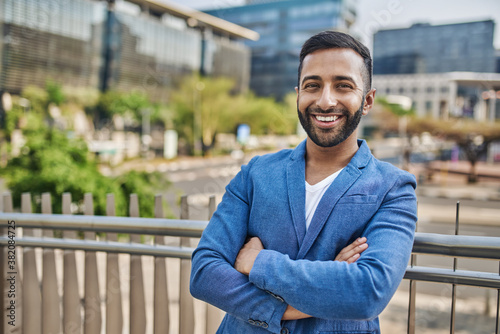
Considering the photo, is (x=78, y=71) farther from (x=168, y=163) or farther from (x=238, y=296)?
(x=238, y=296)

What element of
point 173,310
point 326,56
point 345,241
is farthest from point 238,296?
point 173,310

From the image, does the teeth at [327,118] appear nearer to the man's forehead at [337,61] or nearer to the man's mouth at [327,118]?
the man's mouth at [327,118]

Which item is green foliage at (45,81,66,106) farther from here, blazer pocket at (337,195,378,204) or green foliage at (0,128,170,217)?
blazer pocket at (337,195,378,204)

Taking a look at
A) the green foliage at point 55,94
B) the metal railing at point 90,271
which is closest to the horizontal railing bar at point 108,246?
the metal railing at point 90,271

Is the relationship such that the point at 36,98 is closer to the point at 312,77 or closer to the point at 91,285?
the point at 91,285

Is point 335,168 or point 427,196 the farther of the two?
point 427,196

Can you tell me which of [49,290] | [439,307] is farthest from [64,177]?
[439,307]

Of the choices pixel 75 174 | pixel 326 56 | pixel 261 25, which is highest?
Result: pixel 261 25

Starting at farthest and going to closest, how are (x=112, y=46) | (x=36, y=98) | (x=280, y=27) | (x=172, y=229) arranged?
(x=280, y=27), (x=112, y=46), (x=36, y=98), (x=172, y=229)

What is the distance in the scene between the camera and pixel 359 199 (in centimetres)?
106

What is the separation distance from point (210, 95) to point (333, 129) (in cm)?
3127

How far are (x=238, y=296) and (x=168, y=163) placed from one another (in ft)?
86.1

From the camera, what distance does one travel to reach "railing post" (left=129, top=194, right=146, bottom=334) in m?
1.67

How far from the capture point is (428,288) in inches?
221
